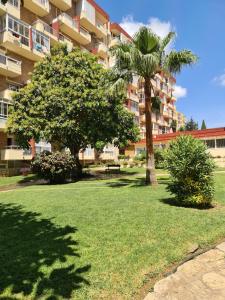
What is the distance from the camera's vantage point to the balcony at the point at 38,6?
1228 inches

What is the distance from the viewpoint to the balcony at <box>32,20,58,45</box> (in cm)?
3216

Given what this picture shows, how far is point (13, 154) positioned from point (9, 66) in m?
8.74

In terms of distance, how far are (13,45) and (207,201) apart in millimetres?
26072

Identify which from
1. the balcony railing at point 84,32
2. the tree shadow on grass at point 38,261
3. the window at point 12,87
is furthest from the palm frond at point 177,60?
the balcony railing at point 84,32

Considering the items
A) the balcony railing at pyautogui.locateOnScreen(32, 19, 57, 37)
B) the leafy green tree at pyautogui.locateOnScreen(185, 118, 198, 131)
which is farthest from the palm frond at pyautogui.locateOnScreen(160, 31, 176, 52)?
the leafy green tree at pyautogui.locateOnScreen(185, 118, 198, 131)

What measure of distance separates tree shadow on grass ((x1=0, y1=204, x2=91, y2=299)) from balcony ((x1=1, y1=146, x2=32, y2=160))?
65.4 feet

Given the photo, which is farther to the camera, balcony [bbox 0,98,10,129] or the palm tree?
balcony [bbox 0,98,10,129]

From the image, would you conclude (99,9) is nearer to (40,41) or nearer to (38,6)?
(38,6)

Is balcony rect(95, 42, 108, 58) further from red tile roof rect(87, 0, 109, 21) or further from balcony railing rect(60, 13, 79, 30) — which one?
balcony railing rect(60, 13, 79, 30)

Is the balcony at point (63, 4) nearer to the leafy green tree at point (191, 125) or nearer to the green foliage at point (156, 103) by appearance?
the green foliage at point (156, 103)

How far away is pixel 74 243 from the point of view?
21.9ft

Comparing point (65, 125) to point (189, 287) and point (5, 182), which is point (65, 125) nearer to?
point (5, 182)

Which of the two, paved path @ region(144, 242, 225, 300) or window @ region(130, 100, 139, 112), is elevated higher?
A: window @ region(130, 100, 139, 112)

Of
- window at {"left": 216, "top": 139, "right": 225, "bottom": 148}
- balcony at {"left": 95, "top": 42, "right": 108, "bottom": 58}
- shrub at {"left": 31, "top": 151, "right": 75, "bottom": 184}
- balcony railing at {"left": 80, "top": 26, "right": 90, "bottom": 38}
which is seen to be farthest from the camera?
balcony at {"left": 95, "top": 42, "right": 108, "bottom": 58}
